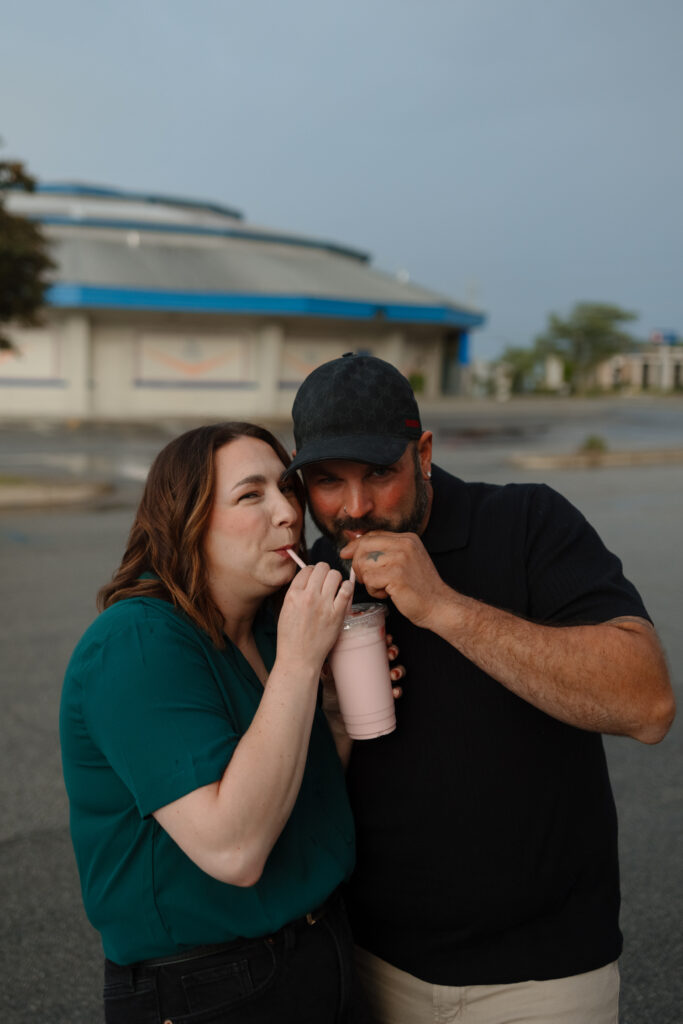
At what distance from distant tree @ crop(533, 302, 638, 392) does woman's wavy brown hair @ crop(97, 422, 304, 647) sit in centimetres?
7081

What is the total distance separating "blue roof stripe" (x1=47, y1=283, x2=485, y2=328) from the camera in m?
34.0

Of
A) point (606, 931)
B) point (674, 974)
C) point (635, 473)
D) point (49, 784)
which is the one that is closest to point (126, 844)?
point (606, 931)

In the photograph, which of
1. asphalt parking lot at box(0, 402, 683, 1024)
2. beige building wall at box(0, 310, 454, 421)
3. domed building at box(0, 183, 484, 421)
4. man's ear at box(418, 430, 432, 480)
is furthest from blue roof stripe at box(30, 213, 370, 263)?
man's ear at box(418, 430, 432, 480)

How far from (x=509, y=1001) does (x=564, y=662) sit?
733 millimetres

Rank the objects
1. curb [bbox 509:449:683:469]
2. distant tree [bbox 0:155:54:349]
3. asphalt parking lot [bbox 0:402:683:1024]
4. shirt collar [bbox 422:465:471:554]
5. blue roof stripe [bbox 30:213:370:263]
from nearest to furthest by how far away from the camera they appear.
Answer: shirt collar [bbox 422:465:471:554] → asphalt parking lot [bbox 0:402:683:1024] → distant tree [bbox 0:155:54:349] → curb [bbox 509:449:683:469] → blue roof stripe [bbox 30:213:370:263]

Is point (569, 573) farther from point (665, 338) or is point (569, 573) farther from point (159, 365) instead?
point (665, 338)

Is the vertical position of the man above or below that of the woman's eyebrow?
below

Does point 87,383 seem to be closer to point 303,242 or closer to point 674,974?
point 303,242

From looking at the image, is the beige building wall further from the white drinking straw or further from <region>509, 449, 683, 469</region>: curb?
the white drinking straw

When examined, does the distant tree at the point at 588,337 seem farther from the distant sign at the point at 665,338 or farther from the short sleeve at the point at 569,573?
the short sleeve at the point at 569,573

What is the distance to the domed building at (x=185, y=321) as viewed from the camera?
35.8 meters

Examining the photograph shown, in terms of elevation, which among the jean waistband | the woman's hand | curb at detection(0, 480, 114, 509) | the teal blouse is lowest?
curb at detection(0, 480, 114, 509)

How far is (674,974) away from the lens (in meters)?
3.31

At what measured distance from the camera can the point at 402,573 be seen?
189cm
